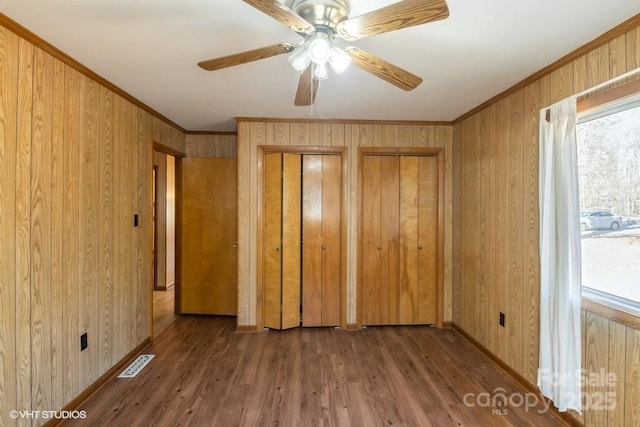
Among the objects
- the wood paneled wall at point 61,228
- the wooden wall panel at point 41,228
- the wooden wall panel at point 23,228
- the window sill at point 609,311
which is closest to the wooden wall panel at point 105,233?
the wood paneled wall at point 61,228

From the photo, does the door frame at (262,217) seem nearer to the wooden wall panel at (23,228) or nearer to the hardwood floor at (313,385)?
the hardwood floor at (313,385)

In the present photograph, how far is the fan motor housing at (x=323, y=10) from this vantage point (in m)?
1.31

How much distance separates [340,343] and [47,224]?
2596 millimetres

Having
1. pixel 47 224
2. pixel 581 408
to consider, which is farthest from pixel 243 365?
pixel 581 408

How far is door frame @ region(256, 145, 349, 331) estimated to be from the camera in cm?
341

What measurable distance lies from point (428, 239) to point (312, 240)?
137cm

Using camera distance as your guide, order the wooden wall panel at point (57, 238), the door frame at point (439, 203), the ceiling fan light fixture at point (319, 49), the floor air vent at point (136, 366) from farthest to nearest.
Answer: the door frame at point (439, 203) → the floor air vent at point (136, 366) → the wooden wall panel at point (57, 238) → the ceiling fan light fixture at point (319, 49)

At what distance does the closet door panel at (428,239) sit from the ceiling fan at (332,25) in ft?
7.02

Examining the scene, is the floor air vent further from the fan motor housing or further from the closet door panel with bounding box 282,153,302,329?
the fan motor housing

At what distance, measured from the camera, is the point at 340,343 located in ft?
10.3

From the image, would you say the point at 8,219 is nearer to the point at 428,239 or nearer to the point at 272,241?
the point at 272,241

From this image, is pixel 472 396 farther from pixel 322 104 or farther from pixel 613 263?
pixel 322 104

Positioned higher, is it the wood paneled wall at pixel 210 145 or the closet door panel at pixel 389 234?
the wood paneled wall at pixel 210 145
